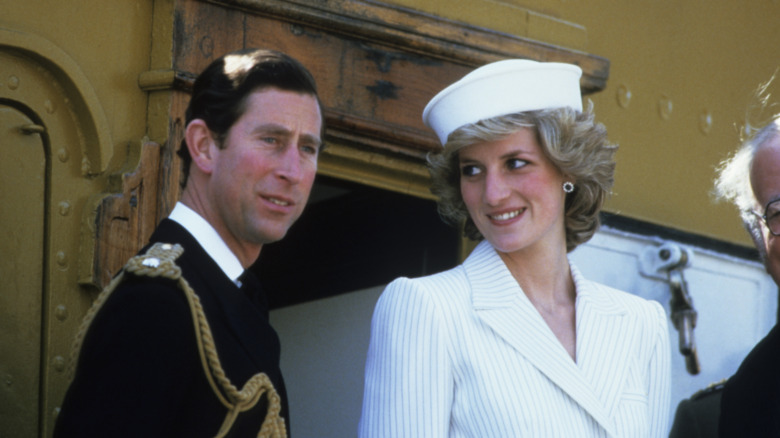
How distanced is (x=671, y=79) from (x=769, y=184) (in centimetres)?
143

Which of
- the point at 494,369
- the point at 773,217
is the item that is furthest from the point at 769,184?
the point at 494,369

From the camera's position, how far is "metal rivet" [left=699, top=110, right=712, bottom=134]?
14.4 ft

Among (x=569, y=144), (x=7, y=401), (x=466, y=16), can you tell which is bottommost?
(x=7, y=401)

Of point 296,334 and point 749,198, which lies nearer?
point 749,198

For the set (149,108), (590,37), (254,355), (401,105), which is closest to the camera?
(254,355)

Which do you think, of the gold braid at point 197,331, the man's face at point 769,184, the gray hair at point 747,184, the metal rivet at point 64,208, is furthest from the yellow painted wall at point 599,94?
the man's face at point 769,184

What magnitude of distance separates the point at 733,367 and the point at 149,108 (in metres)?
2.24

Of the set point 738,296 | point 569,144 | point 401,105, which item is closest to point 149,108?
point 401,105

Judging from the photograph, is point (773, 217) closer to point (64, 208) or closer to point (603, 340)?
point (603, 340)

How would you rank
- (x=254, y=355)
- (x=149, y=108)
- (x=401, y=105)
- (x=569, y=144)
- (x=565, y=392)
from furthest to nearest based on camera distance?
(x=401, y=105) < (x=149, y=108) < (x=569, y=144) < (x=565, y=392) < (x=254, y=355)

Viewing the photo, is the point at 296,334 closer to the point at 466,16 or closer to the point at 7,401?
the point at 466,16

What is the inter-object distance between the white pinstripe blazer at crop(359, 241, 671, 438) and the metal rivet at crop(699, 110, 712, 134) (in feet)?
5.43

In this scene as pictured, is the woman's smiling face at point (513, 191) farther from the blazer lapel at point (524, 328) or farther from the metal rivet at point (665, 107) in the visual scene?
the metal rivet at point (665, 107)

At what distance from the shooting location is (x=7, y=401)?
2791mm
